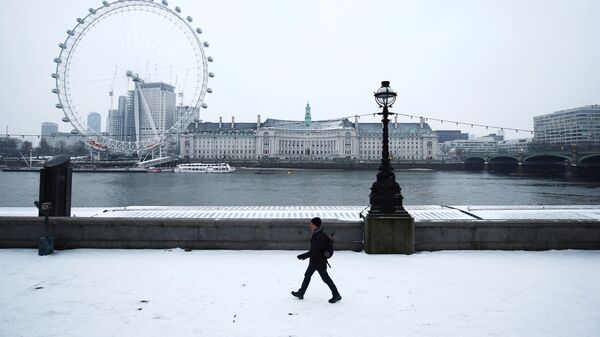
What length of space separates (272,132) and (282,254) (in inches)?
6218

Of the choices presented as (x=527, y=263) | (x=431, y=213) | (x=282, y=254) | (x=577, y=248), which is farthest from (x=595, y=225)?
(x=282, y=254)

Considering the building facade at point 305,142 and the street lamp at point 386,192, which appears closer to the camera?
the street lamp at point 386,192

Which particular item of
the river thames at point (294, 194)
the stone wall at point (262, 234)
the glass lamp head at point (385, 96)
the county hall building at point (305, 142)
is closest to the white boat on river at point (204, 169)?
the river thames at point (294, 194)

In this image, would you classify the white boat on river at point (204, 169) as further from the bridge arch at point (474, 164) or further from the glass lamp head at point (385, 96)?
the glass lamp head at point (385, 96)

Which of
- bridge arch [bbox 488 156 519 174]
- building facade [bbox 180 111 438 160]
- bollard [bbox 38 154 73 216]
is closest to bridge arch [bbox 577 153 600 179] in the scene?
bridge arch [bbox 488 156 519 174]

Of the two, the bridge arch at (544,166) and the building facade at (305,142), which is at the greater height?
the building facade at (305,142)

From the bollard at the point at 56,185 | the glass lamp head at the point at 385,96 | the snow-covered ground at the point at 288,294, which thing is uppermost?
the glass lamp head at the point at 385,96

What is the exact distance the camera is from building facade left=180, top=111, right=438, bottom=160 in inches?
6555

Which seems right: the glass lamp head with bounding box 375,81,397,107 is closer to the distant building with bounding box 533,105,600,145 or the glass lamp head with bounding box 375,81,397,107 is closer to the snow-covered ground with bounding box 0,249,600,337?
the snow-covered ground with bounding box 0,249,600,337

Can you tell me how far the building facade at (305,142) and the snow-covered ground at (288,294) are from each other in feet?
511

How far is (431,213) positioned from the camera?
A: 1445 cm

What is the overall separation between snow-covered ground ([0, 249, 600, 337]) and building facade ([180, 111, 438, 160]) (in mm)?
155624

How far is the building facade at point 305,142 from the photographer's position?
16650 cm

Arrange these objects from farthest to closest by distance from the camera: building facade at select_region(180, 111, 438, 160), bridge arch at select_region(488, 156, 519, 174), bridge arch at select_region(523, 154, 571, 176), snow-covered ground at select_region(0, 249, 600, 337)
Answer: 1. building facade at select_region(180, 111, 438, 160)
2. bridge arch at select_region(488, 156, 519, 174)
3. bridge arch at select_region(523, 154, 571, 176)
4. snow-covered ground at select_region(0, 249, 600, 337)
